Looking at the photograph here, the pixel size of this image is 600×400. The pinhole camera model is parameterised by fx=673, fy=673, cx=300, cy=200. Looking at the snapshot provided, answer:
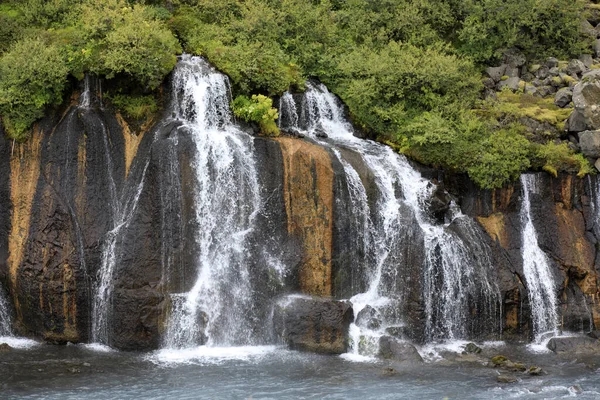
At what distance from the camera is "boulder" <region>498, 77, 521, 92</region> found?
24.2 meters

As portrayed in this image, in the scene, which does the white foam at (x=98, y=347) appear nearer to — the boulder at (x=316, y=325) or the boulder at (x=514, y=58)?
the boulder at (x=316, y=325)

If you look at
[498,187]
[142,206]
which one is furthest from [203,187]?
[498,187]

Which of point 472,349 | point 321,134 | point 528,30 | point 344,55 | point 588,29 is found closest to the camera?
point 472,349

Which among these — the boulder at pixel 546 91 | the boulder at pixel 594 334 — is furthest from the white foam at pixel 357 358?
the boulder at pixel 546 91

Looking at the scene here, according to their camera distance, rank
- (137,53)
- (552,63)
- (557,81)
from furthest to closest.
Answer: (552,63) < (557,81) < (137,53)

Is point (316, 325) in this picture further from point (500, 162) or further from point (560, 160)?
point (560, 160)

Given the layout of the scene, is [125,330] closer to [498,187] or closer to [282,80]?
[282,80]

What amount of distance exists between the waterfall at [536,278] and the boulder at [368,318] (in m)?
4.60

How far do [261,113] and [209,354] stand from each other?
23.6ft

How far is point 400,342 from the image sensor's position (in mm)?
17234

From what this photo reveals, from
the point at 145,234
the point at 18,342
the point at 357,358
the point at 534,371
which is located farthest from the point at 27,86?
the point at 534,371

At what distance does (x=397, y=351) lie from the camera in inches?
666

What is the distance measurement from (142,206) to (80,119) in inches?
125

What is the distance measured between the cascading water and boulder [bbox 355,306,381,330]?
0.17 feet
